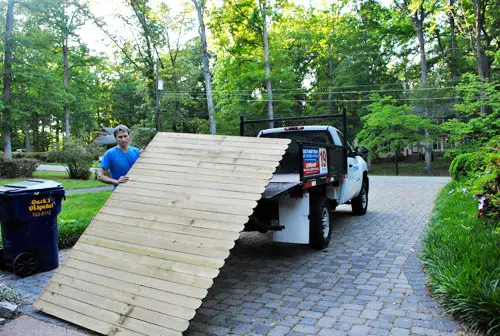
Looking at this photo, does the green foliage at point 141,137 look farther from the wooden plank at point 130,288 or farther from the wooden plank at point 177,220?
the wooden plank at point 130,288

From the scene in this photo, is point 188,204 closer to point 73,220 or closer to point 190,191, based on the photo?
point 190,191

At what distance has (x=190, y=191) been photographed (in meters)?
4.27

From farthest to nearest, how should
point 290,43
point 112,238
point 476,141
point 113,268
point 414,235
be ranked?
point 290,43, point 476,141, point 414,235, point 112,238, point 113,268

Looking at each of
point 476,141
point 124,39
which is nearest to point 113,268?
point 476,141

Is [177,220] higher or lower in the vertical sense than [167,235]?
higher

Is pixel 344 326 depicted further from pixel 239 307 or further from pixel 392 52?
pixel 392 52

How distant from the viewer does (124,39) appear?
26578 millimetres

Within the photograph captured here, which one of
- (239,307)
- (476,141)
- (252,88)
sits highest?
(252,88)

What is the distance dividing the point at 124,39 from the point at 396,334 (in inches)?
1083

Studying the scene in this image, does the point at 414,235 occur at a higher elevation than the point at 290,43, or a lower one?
lower

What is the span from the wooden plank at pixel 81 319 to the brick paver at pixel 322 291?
10 cm

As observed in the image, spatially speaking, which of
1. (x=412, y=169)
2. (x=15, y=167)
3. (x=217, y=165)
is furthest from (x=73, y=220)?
(x=412, y=169)

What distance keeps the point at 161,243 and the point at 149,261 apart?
22cm

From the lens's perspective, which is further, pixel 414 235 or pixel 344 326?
pixel 414 235
